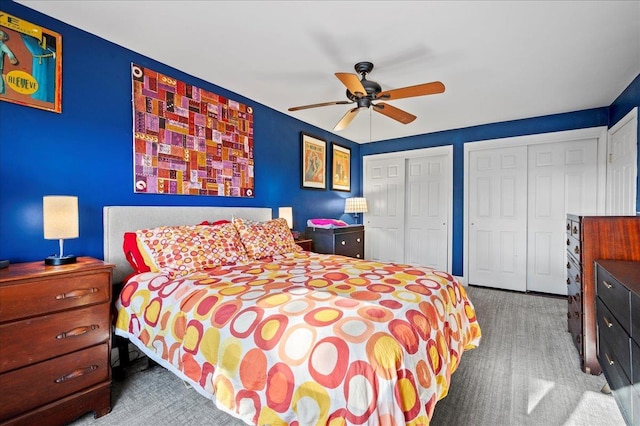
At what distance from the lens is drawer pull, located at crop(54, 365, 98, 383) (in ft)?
5.19

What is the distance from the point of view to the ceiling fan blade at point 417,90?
2.14 metres

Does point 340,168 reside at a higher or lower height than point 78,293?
higher

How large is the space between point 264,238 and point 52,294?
4.77 ft

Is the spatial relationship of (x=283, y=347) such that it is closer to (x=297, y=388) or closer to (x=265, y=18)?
(x=297, y=388)

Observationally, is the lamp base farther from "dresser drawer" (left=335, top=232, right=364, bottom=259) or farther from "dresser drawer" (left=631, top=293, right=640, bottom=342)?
"dresser drawer" (left=631, top=293, right=640, bottom=342)

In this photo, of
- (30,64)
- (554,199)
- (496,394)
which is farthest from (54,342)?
(554,199)

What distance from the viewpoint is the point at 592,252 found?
2.13 m

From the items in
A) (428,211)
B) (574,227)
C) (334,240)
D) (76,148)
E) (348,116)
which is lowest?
(334,240)

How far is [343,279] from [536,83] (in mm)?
2796

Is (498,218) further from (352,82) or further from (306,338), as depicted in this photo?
(306,338)

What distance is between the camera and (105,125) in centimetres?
227

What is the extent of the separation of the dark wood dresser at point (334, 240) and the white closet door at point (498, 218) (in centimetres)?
182

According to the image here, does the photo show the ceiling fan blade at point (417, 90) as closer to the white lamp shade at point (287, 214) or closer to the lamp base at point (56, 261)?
the white lamp shade at point (287, 214)

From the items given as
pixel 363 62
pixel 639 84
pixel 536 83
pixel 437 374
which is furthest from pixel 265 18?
pixel 639 84
